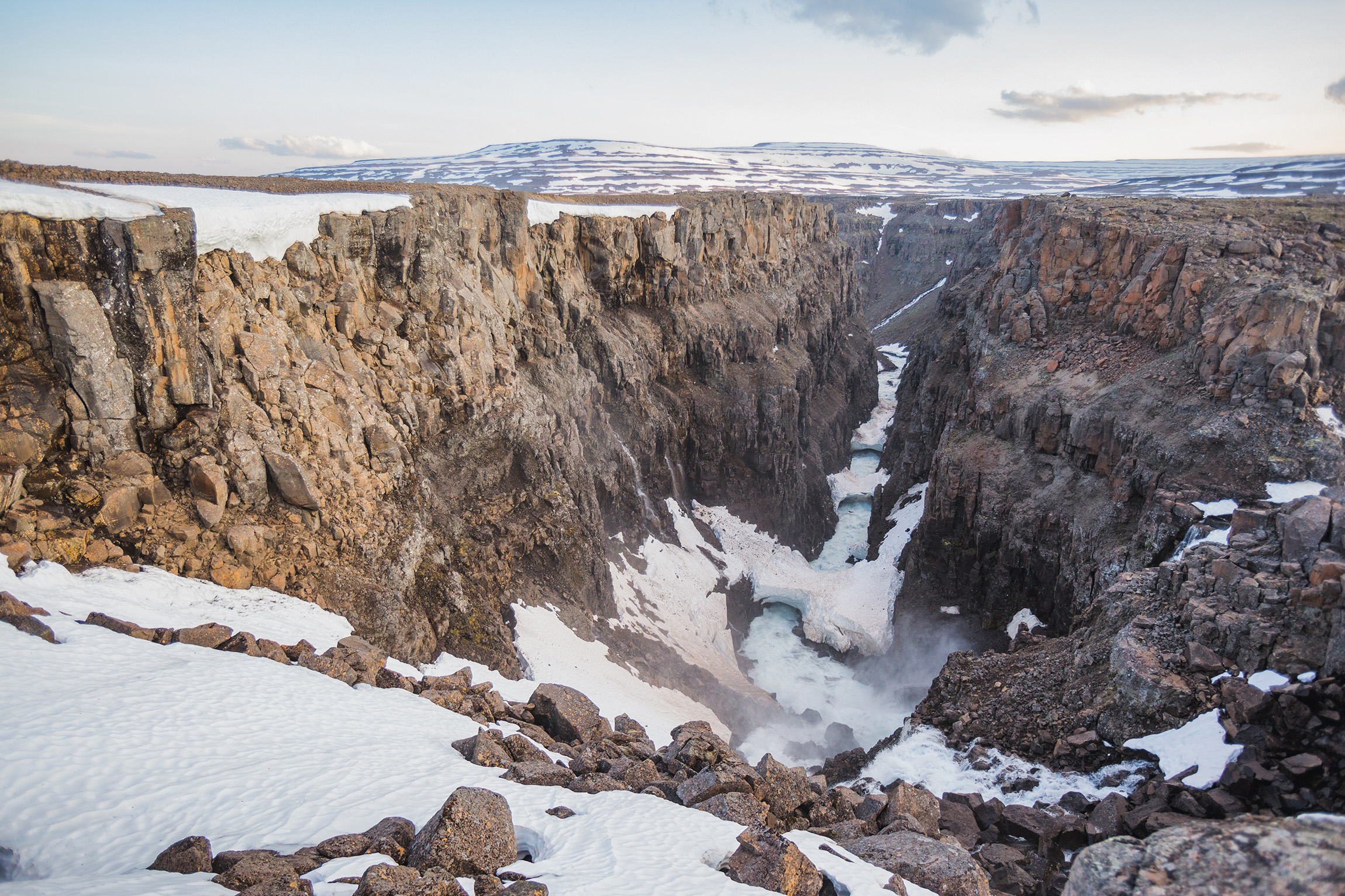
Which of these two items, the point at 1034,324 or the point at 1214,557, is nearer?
the point at 1214,557

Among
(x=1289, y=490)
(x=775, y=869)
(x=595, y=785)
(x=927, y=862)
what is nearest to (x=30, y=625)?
(x=595, y=785)

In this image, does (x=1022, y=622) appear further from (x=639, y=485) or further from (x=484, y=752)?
(x=484, y=752)

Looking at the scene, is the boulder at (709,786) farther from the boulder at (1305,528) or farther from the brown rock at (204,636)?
the boulder at (1305,528)

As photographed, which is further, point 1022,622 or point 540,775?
point 1022,622

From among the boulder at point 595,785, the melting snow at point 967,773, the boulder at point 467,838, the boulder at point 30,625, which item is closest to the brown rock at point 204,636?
the boulder at point 30,625

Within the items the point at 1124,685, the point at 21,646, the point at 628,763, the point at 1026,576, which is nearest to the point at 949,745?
the point at 1124,685

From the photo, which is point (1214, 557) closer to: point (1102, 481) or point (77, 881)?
point (1102, 481)

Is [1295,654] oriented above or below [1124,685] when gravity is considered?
above

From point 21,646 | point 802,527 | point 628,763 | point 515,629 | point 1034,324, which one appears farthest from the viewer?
point 802,527
